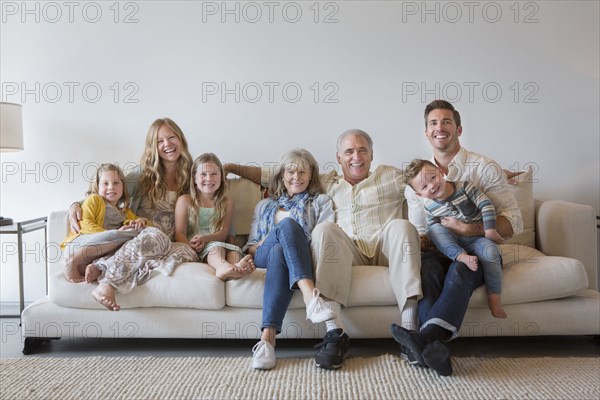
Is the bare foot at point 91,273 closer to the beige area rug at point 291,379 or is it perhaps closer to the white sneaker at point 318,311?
the beige area rug at point 291,379

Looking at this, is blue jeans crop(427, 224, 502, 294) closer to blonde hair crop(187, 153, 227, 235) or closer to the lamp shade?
blonde hair crop(187, 153, 227, 235)

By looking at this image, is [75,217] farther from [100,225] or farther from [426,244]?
[426,244]

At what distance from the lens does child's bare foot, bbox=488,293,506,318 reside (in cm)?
226

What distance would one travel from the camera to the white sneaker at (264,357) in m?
2.14

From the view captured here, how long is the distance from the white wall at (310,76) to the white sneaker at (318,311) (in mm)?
1344

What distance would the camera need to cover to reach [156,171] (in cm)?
286

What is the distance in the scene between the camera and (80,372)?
7.06 feet

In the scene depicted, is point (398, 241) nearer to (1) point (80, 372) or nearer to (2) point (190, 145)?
(1) point (80, 372)

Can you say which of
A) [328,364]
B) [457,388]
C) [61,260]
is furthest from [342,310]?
[61,260]

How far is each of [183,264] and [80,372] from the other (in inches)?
23.1

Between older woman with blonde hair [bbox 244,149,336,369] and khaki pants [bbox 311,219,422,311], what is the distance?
5 centimetres

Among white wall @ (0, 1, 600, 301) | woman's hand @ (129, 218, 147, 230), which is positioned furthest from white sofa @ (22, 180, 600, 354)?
white wall @ (0, 1, 600, 301)

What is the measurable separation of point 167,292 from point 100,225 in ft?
1.77

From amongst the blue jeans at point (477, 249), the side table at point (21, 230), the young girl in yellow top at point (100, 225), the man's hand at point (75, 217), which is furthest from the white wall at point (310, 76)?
the blue jeans at point (477, 249)
